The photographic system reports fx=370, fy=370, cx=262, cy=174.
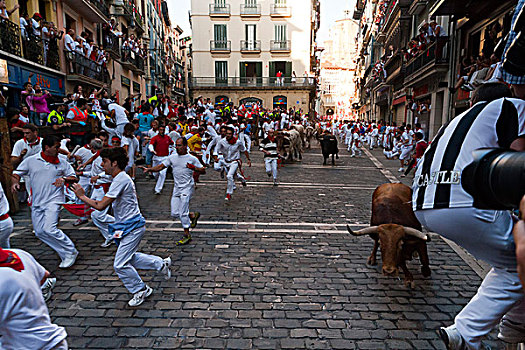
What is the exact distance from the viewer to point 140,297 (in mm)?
4398

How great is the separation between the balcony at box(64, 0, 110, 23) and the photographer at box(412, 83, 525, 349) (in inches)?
875

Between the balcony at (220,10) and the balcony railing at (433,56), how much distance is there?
1198 inches

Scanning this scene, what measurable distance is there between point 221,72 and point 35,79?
3270 cm

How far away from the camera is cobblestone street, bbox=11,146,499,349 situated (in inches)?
147

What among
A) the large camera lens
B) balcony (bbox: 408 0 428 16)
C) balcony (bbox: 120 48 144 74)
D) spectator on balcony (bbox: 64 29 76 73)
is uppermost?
balcony (bbox: 408 0 428 16)

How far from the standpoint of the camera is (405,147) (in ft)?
53.1

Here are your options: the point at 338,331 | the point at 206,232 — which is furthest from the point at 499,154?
the point at 206,232

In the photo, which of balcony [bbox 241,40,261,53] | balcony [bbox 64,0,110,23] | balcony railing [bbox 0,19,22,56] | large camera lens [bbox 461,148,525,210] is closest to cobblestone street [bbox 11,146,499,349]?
large camera lens [bbox 461,148,525,210]

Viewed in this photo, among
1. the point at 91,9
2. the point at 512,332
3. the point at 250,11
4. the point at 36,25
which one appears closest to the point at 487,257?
the point at 512,332

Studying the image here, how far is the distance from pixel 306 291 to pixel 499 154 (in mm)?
3649

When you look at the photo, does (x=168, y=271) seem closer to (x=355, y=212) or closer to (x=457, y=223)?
(x=457, y=223)

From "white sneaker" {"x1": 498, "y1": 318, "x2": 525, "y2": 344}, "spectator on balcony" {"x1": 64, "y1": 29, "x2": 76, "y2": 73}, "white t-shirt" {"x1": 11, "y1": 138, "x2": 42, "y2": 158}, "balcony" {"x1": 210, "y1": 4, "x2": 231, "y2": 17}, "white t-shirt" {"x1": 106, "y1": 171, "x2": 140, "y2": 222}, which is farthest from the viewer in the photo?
"balcony" {"x1": 210, "y1": 4, "x2": 231, "y2": 17}

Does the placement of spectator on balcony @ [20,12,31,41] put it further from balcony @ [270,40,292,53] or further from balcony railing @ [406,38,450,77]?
balcony @ [270,40,292,53]

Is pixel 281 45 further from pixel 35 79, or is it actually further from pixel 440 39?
pixel 35 79
